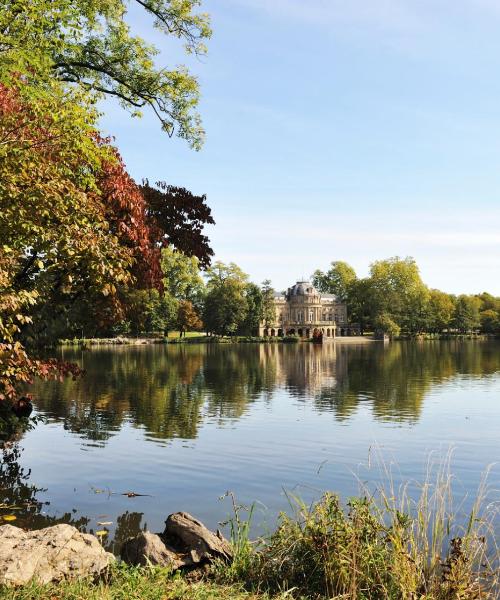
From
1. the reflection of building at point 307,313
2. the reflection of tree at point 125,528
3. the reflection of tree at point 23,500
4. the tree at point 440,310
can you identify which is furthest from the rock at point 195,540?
the tree at point 440,310

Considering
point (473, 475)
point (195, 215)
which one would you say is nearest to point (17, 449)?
point (195, 215)

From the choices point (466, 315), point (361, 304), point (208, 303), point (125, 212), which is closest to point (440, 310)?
point (466, 315)

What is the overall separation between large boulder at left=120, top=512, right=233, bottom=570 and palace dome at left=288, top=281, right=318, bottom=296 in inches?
6154

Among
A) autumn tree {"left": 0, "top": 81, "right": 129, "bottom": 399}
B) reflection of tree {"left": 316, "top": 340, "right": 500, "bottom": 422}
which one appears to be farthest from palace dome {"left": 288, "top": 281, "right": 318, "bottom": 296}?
autumn tree {"left": 0, "top": 81, "right": 129, "bottom": 399}

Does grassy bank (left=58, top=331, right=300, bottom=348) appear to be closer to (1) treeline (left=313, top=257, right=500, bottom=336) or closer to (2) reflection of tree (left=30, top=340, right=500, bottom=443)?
(1) treeline (left=313, top=257, right=500, bottom=336)

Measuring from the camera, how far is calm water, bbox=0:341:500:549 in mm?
11477

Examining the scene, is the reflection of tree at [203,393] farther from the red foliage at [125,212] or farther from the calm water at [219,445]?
the red foliage at [125,212]

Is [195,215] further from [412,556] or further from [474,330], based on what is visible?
[474,330]

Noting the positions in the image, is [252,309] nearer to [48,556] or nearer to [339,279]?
[339,279]

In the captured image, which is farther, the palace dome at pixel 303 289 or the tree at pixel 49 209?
the palace dome at pixel 303 289

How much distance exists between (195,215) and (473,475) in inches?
344

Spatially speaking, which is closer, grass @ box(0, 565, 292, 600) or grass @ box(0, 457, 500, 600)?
grass @ box(0, 565, 292, 600)

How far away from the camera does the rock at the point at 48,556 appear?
6.13m

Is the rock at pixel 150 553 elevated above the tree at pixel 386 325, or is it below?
below
